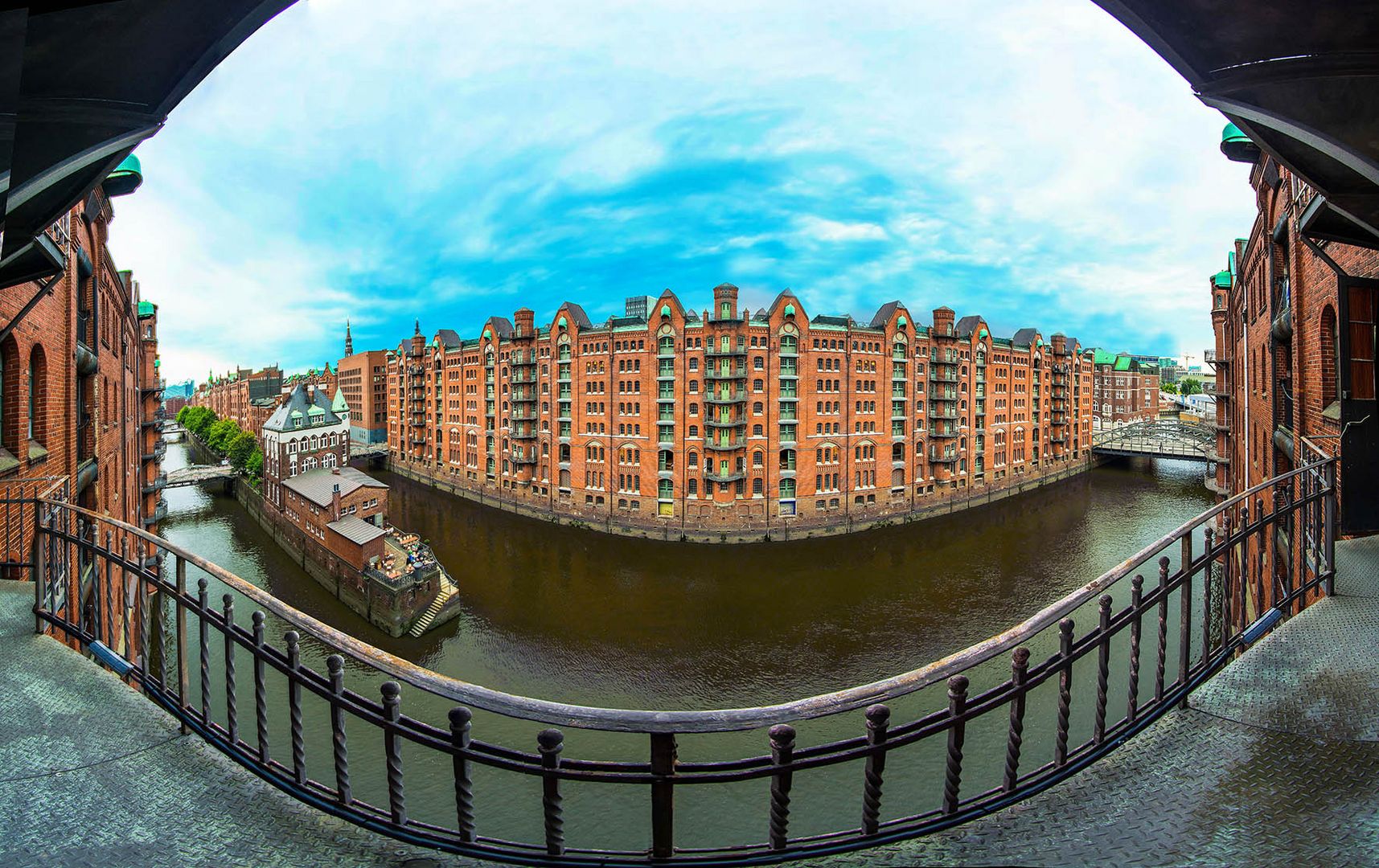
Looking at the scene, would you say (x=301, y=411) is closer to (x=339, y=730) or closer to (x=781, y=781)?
(x=339, y=730)

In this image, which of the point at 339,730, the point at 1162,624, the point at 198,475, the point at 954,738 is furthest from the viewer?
the point at 198,475

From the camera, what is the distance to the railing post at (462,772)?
3.25 m

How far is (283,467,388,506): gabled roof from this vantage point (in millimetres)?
33906

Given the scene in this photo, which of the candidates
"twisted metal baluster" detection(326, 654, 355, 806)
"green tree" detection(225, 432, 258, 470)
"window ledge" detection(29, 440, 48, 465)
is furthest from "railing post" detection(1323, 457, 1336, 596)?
"green tree" detection(225, 432, 258, 470)

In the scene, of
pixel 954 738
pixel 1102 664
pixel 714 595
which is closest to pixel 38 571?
pixel 954 738

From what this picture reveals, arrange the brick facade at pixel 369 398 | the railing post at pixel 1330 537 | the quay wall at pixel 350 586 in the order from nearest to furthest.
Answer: the railing post at pixel 1330 537, the quay wall at pixel 350 586, the brick facade at pixel 369 398

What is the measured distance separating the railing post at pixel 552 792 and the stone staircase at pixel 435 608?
2650 centimetres

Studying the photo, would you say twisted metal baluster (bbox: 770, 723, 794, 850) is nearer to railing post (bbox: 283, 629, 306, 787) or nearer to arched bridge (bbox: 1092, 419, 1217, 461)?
railing post (bbox: 283, 629, 306, 787)

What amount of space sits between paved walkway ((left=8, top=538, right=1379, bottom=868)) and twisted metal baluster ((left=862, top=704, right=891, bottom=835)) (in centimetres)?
17

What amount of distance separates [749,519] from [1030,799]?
122 feet

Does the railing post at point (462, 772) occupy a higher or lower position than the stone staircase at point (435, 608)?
higher

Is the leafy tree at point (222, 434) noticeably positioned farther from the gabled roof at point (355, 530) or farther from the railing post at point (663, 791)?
the railing post at point (663, 791)

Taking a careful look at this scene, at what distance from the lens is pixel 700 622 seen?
2761cm

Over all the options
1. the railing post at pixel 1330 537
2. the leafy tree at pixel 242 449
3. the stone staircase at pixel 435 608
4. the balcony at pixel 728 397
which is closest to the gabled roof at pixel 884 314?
the balcony at pixel 728 397
